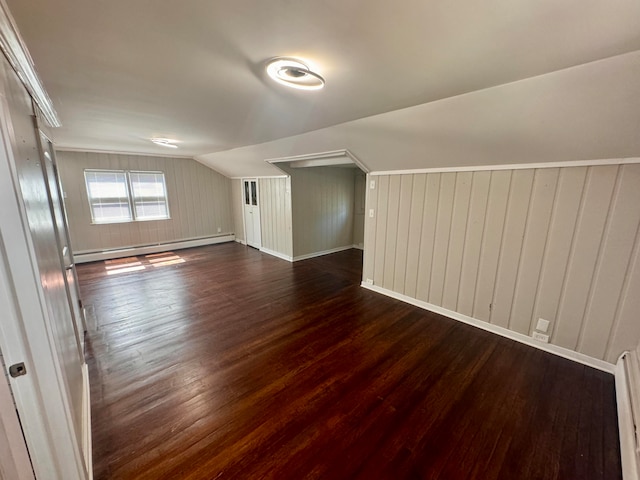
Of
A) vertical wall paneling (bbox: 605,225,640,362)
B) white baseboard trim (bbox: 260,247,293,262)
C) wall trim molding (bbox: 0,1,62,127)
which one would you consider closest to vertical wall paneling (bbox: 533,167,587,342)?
vertical wall paneling (bbox: 605,225,640,362)

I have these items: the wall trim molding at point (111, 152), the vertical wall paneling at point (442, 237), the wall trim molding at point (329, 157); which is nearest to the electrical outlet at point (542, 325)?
the vertical wall paneling at point (442, 237)

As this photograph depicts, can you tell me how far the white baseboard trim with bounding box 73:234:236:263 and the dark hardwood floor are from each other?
9.55ft

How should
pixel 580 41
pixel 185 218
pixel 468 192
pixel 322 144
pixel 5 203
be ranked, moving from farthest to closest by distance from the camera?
pixel 185 218 < pixel 322 144 < pixel 468 192 < pixel 580 41 < pixel 5 203

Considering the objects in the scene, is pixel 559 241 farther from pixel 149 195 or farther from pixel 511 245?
pixel 149 195

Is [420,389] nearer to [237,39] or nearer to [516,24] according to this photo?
[516,24]

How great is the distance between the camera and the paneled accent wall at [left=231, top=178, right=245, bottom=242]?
23.0 feet

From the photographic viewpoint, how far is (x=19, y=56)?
4.53 ft

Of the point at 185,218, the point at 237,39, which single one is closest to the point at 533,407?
the point at 237,39

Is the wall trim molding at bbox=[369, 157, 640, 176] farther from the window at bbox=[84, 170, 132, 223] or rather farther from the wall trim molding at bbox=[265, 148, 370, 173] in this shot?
the window at bbox=[84, 170, 132, 223]

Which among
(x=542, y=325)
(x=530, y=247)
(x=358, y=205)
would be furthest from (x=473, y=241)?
(x=358, y=205)

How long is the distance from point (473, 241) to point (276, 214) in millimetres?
4011

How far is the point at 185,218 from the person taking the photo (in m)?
6.66

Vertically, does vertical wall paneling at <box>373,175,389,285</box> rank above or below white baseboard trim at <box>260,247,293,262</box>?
above

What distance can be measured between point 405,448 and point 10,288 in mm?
2145
